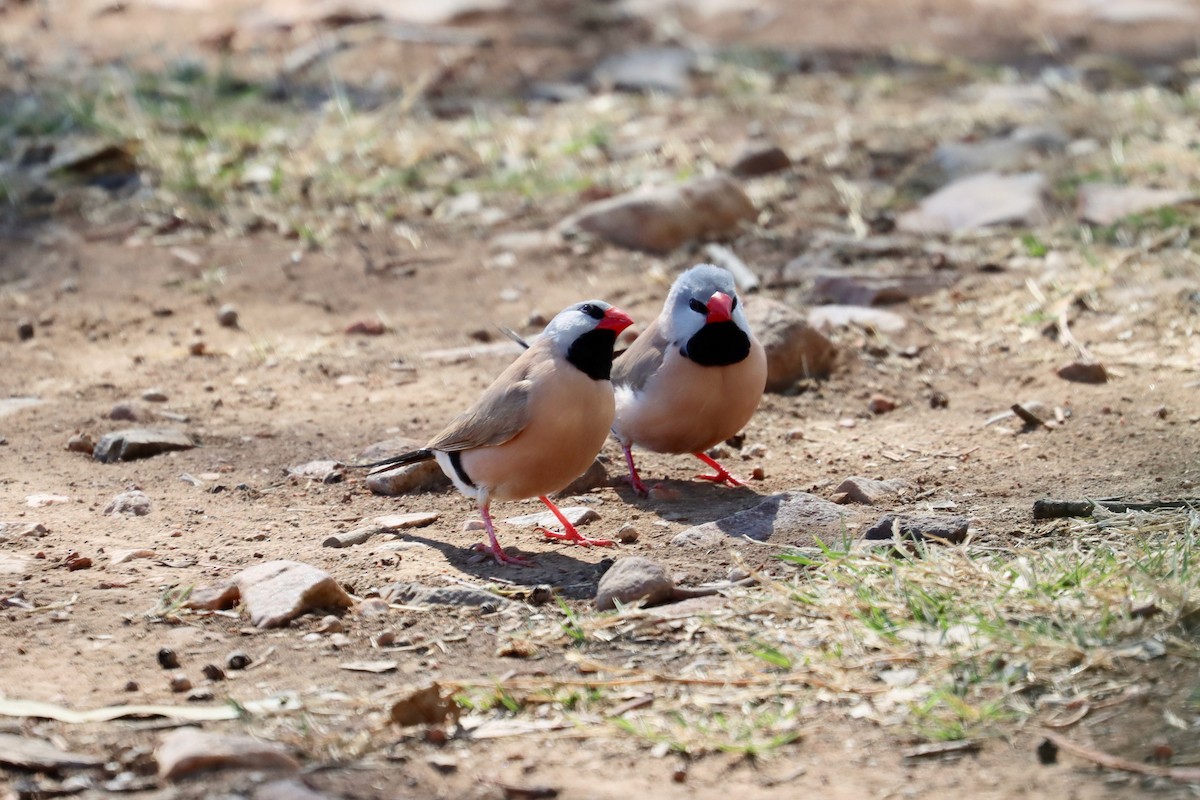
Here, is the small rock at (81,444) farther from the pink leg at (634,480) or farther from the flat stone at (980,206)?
the flat stone at (980,206)

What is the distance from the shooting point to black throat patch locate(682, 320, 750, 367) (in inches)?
206

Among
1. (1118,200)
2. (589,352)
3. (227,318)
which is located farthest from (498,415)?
(1118,200)

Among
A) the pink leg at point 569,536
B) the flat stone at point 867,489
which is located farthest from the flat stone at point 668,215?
the pink leg at point 569,536

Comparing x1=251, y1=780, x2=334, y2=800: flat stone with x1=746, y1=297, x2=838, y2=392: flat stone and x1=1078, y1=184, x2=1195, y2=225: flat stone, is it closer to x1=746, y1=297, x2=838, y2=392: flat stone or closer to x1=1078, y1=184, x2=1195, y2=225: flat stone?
x1=746, y1=297, x2=838, y2=392: flat stone

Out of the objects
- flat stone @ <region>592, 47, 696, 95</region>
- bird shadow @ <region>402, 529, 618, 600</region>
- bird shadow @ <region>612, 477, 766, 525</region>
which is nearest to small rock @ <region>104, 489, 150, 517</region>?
bird shadow @ <region>402, 529, 618, 600</region>

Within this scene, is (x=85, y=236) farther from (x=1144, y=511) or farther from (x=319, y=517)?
(x=1144, y=511)

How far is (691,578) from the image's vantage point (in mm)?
4203

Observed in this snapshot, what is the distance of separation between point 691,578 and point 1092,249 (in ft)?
12.5

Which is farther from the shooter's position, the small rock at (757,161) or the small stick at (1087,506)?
the small rock at (757,161)

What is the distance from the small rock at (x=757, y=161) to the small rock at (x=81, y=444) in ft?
13.8

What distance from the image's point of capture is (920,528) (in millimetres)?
4234

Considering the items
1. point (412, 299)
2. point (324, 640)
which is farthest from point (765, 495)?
point (412, 299)

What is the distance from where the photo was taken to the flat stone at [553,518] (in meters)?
5.05

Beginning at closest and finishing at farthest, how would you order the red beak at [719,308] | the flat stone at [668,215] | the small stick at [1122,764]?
the small stick at [1122,764], the red beak at [719,308], the flat stone at [668,215]
